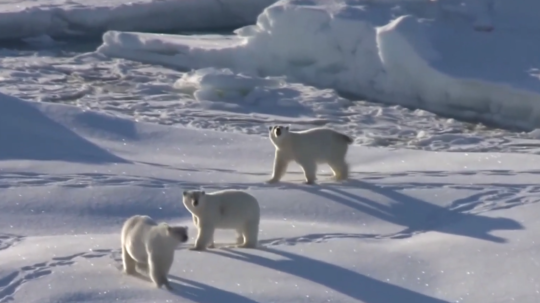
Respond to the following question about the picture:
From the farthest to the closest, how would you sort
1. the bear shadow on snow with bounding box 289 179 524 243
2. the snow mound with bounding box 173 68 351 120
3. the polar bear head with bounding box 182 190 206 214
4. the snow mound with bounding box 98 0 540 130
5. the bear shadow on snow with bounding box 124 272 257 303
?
the snow mound with bounding box 98 0 540 130 < the snow mound with bounding box 173 68 351 120 < the bear shadow on snow with bounding box 289 179 524 243 < the polar bear head with bounding box 182 190 206 214 < the bear shadow on snow with bounding box 124 272 257 303

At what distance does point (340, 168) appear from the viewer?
5586mm

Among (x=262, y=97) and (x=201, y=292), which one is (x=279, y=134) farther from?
(x=262, y=97)

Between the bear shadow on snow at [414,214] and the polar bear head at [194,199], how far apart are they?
1035mm

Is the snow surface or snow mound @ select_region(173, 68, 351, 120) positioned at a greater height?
snow mound @ select_region(173, 68, 351, 120)

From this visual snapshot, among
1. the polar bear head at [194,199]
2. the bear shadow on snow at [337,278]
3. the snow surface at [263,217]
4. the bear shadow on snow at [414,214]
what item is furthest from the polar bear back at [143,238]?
the bear shadow on snow at [414,214]

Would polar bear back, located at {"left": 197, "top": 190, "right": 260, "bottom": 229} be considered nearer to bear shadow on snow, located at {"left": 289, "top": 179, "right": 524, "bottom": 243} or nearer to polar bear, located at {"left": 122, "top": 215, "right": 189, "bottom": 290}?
polar bear, located at {"left": 122, "top": 215, "right": 189, "bottom": 290}

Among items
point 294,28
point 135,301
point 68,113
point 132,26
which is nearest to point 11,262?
point 135,301

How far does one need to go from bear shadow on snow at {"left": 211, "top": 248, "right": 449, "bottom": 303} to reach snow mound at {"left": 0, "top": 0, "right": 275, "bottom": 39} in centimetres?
943

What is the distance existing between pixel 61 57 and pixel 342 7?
3.51 m

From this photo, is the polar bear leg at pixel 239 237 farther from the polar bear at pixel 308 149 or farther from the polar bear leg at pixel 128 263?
the polar bear at pixel 308 149

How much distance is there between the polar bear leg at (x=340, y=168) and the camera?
5.56m

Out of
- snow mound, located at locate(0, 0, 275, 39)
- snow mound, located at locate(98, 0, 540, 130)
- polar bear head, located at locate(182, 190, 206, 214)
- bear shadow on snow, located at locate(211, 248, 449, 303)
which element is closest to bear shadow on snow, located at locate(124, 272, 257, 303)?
bear shadow on snow, located at locate(211, 248, 449, 303)

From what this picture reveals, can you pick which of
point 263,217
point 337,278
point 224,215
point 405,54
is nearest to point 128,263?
point 224,215

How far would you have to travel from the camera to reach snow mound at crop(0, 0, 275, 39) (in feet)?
42.5
